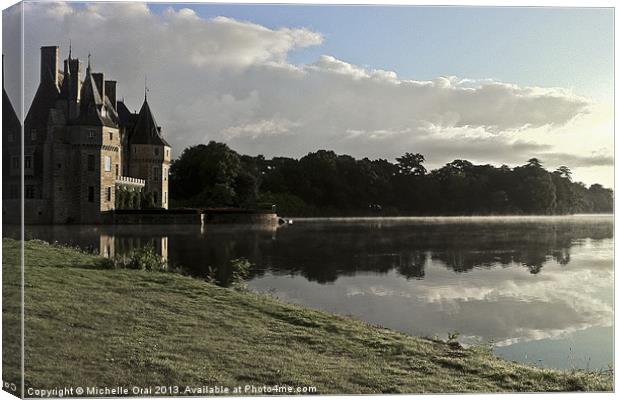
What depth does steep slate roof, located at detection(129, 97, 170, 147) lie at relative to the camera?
24.3 feet

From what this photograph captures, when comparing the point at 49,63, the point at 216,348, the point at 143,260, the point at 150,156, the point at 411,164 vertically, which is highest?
the point at 49,63

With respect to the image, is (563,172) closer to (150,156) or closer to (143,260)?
(150,156)

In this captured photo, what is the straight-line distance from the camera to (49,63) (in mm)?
6695

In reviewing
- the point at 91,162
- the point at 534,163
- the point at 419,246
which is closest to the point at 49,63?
the point at 91,162

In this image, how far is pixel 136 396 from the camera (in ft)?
20.1

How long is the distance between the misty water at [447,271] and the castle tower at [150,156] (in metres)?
0.50

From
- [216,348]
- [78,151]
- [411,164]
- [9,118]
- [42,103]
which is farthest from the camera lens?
[78,151]

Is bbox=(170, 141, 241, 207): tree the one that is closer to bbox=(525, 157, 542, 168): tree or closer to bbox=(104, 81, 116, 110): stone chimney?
bbox=(104, 81, 116, 110): stone chimney

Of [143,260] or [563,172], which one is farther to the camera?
[143,260]

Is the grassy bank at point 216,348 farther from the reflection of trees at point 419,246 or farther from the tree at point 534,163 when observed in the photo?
the tree at point 534,163

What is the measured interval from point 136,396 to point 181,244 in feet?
8.86

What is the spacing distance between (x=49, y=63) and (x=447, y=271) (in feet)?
15.2

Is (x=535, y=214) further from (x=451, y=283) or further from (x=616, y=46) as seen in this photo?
(x=616, y=46)

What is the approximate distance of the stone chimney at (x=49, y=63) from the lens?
6617 mm
